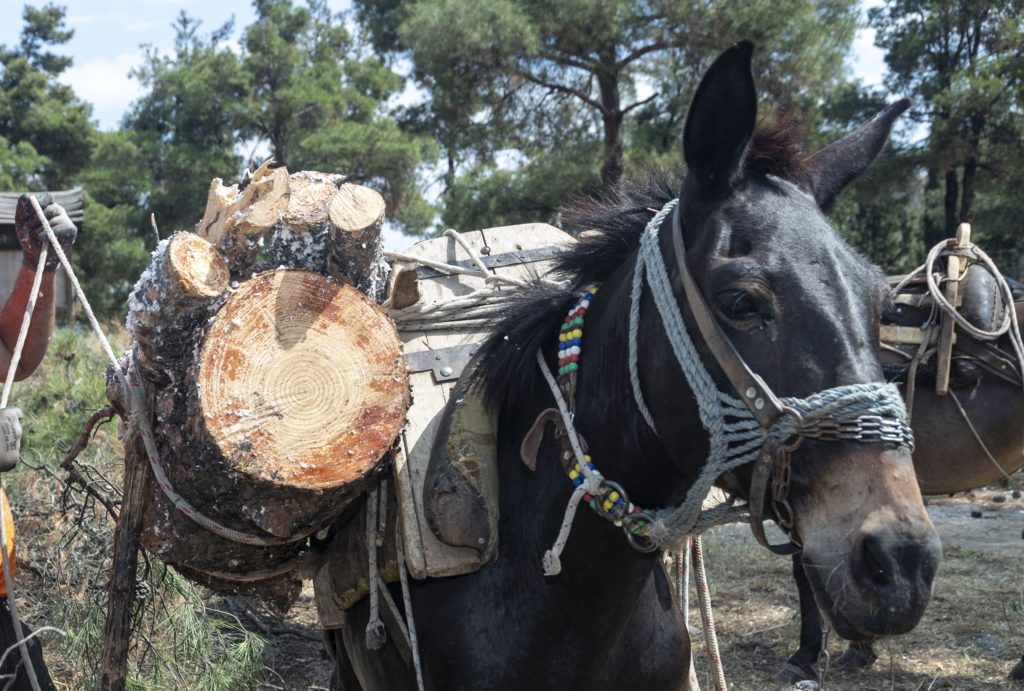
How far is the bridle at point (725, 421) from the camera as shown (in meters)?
1.48

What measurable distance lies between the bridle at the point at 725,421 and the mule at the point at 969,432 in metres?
3.07

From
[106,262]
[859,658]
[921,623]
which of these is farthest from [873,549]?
[106,262]

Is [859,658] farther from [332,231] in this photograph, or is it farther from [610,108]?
[610,108]

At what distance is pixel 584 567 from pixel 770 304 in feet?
2.46

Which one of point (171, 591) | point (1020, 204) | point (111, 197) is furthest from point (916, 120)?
point (111, 197)

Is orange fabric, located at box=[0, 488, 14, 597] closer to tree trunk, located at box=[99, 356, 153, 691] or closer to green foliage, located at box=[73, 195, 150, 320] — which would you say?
tree trunk, located at box=[99, 356, 153, 691]

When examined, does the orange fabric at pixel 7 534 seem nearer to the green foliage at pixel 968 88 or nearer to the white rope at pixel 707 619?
the white rope at pixel 707 619

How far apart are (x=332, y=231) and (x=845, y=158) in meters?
1.19

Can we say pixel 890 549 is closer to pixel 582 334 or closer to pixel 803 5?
pixel 582 334

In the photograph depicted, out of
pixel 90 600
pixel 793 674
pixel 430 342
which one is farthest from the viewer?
pixel 793 674

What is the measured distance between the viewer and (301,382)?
2090 millimetres

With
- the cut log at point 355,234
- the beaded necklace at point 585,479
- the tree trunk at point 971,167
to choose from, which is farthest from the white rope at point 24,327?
the tree trunk at point 971,167

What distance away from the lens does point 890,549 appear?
1400mm

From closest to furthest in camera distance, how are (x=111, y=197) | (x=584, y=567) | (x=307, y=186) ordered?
(x=584, y=567) < (x=307, y=186) < (x=111, y=197)
